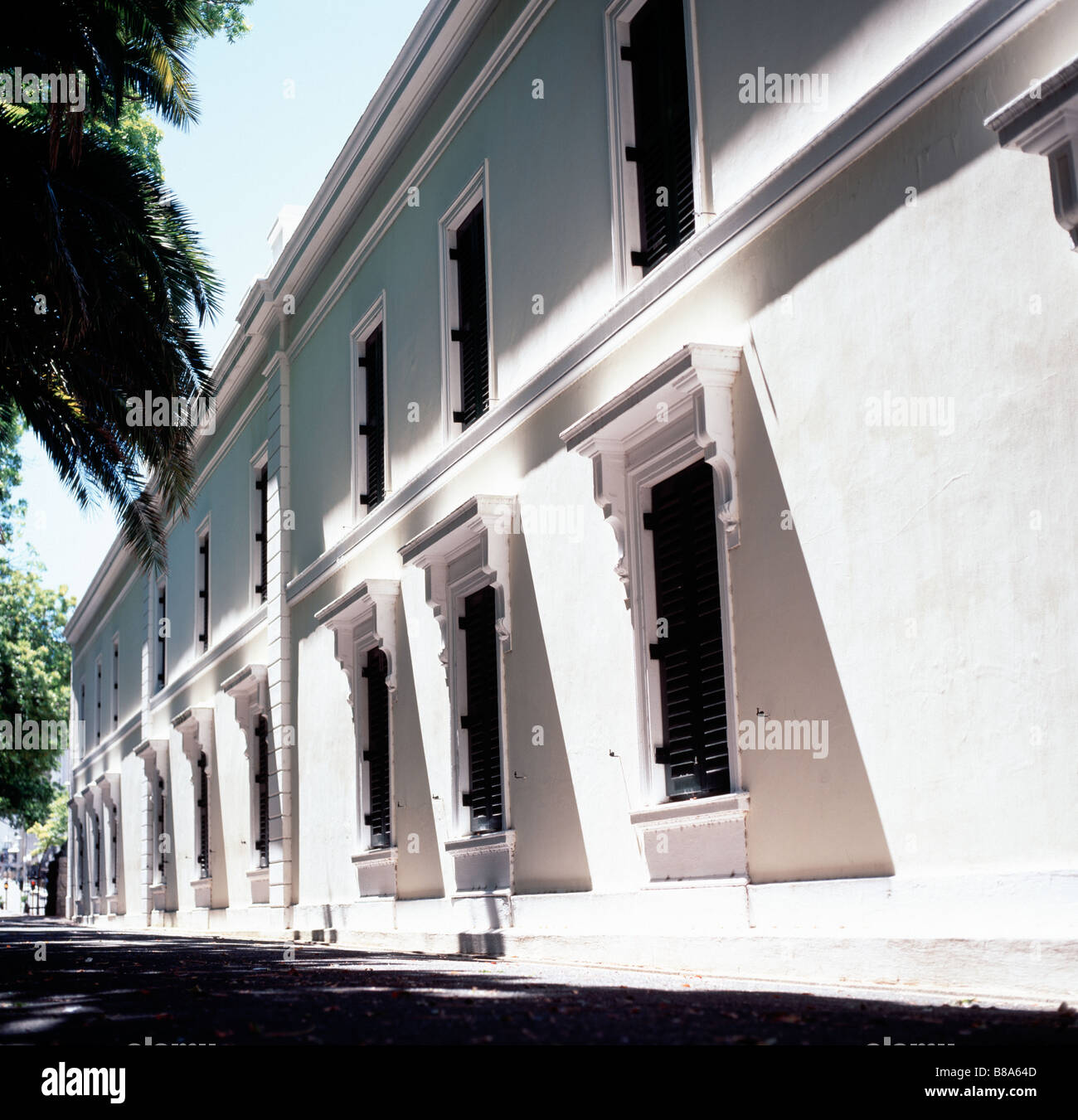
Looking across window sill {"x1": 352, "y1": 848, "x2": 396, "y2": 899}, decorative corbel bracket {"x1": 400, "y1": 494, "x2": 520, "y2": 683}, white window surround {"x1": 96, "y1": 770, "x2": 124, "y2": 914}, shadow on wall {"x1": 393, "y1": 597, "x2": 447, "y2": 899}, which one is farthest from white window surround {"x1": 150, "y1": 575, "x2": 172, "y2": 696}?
decorative corbel bracket {"x1": 400, "y1": 494, "x2": 520, "y2": 683}

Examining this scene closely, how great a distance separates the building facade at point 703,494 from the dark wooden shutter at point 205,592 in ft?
24.1

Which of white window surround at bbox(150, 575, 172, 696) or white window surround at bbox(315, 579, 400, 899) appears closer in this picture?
white window surround at bbox(315, 579, 400, 899)

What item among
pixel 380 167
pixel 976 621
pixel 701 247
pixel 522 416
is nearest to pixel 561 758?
pixel 522 416

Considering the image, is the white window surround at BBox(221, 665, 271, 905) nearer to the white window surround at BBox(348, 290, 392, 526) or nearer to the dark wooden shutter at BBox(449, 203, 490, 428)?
the white window surround at BBox(348, 290, 392, 526)

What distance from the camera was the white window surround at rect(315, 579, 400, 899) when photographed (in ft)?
46.1

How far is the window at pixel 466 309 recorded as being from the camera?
499 inches

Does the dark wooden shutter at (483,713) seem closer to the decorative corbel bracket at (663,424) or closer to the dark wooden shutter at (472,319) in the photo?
the dark wooden shutter at (472,319)

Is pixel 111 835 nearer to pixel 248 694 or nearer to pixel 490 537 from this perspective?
pixel 248 694

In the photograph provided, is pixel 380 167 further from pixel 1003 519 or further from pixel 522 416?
pixel 1003 519

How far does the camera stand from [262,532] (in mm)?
20406

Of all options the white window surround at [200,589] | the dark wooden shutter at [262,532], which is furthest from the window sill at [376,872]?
the white window surround at [200,589]

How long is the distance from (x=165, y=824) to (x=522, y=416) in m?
17.7

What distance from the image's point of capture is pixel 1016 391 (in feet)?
19.8

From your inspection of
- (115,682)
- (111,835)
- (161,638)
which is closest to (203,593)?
(161,638)
